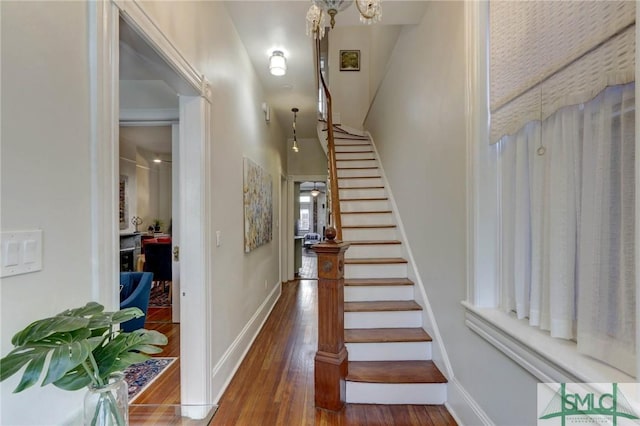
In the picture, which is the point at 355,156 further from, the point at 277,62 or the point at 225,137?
the point at 225,137

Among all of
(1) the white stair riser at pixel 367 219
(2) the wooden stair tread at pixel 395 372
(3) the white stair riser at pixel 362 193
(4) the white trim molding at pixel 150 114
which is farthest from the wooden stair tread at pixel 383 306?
(4) the white trim molding at pixel 150 114

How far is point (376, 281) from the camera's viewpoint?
316 cm

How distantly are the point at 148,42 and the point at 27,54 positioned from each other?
2.31 ft

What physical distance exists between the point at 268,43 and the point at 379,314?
281cm

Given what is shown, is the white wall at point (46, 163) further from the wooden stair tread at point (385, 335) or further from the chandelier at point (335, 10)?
the wooden stair tread at point (385, 335)

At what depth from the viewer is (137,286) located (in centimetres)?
321

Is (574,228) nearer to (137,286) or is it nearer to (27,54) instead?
(27,54)

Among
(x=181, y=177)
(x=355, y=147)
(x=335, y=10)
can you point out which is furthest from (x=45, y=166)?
(x=355, y=147)

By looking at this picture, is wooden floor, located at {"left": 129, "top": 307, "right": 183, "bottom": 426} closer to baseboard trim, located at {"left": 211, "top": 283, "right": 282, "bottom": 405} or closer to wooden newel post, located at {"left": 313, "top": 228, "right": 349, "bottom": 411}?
baseboard trim, located at {"left": 211, "top": 283, "right": 282, "bottom": 405}

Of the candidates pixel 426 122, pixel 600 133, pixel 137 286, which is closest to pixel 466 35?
pixel 426 122

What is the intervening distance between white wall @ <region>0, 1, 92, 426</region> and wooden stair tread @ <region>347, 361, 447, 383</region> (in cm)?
178

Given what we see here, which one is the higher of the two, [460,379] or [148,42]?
[148,42]

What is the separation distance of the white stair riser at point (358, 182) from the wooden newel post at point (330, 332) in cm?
233

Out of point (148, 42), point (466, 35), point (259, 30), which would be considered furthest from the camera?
point (259, 30)
